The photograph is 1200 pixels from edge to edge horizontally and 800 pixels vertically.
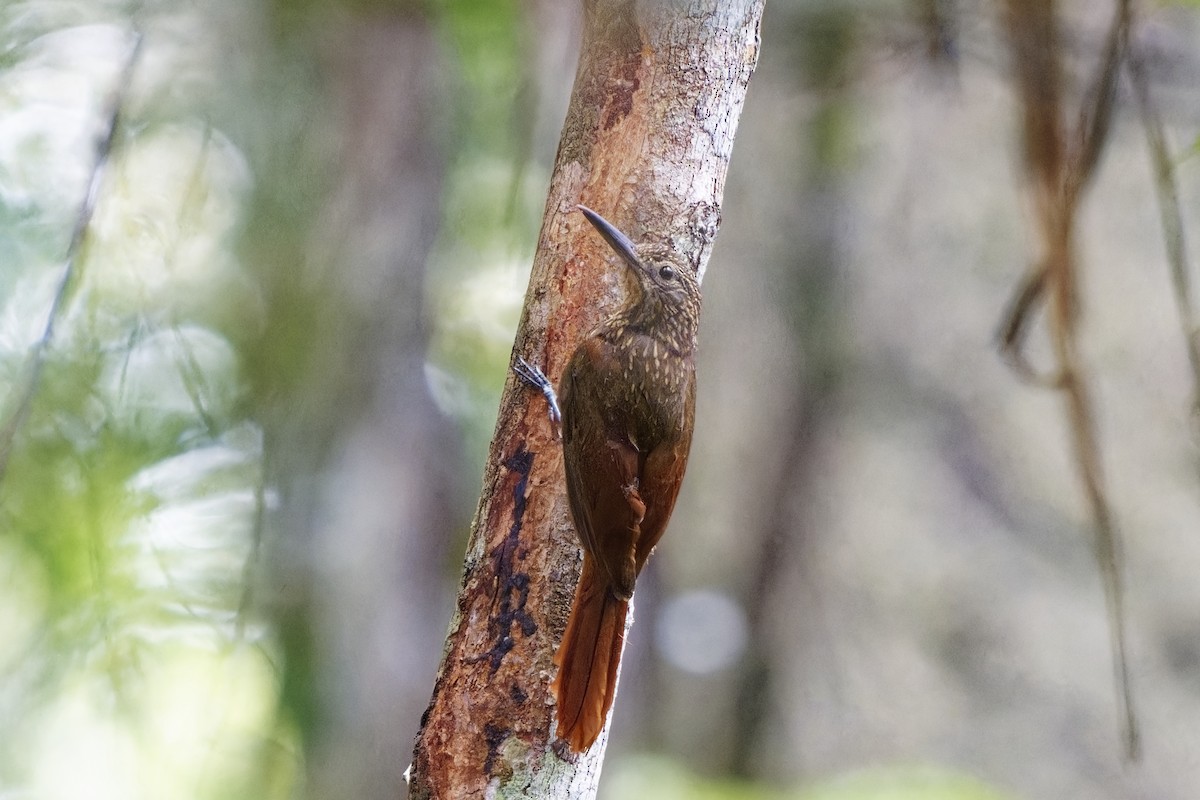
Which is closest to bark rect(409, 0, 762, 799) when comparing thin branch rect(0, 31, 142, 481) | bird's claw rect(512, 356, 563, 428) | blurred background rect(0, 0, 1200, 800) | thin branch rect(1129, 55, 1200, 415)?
bird's claw rect(512, 356, 563, 428)

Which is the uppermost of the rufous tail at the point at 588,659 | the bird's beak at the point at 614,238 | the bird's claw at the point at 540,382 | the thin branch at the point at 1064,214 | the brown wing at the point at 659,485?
the thin branch at the point at 1064,214

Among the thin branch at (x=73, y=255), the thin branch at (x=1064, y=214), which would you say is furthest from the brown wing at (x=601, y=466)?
the thin branch at (x=1064, y=214)

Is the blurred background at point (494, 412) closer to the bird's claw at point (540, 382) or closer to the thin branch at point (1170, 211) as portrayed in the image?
the thin branch at point (1170, 211)

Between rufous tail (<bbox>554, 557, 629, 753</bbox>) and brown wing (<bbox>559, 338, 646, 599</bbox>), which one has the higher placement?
brown wing (<bbox>559, 338, 646, 599</bbox>)

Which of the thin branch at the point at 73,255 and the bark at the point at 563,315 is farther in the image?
the thin branch at the point at 73,255

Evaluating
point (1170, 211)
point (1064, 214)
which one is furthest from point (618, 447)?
point (1170, 211)

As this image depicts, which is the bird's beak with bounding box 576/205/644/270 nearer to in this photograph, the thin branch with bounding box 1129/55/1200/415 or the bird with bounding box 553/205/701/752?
the bird with bounding box 553/205/701/752

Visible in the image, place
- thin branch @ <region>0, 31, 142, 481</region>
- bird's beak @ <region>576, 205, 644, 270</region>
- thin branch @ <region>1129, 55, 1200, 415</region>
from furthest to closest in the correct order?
thin branch @ <region>1129, 55, 1200, 415</region>
thin branch @ <region>0, 31, 142, 481</region>
bird's beak @ <region>576, 205, 644, 270</region>

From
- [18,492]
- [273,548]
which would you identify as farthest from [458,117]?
[18,492]
